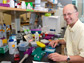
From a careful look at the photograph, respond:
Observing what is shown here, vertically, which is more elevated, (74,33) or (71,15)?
(71,15)

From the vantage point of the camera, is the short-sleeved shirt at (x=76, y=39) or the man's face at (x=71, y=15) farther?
the man's face at (x=71, y=15)

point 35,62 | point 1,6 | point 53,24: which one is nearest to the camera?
point 1,6

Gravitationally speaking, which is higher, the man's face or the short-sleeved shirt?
the man's face

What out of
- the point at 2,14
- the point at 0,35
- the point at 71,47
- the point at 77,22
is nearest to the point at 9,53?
the point at 0,35

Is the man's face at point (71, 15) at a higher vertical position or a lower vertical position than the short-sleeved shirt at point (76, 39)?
higher

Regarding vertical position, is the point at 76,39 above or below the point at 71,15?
below

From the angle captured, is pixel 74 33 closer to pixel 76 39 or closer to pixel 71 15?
pixel 76 39

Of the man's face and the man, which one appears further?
the man's face

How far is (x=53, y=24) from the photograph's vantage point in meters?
2.77

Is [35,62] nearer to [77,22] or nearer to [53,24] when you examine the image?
[77,22]

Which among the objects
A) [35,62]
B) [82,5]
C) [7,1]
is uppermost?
[82,5]

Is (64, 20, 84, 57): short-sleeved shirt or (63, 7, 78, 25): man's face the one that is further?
(63, 7, 78, 25): man's face

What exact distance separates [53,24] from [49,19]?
17cm

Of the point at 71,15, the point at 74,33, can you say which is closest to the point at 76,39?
the point at 74,33
